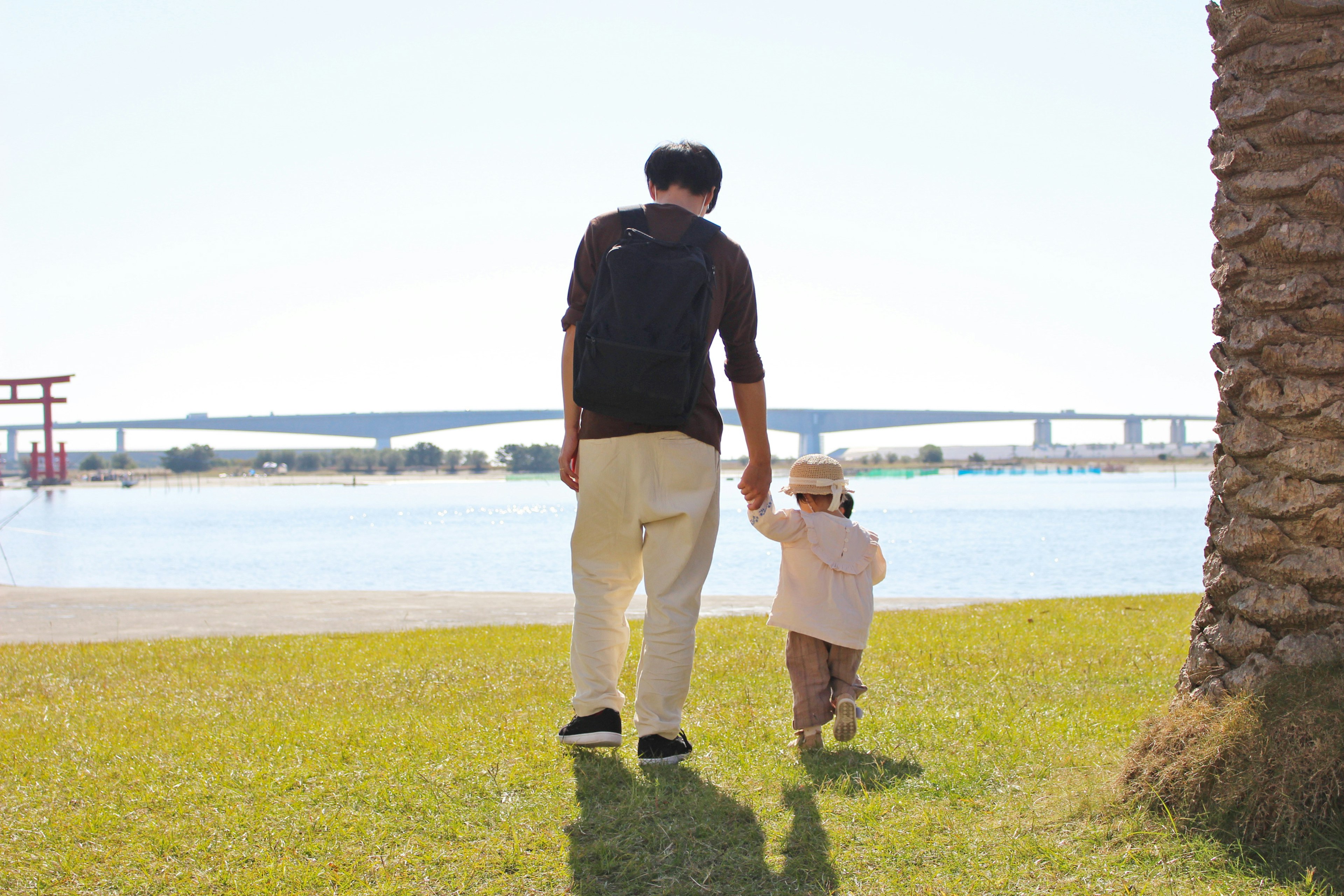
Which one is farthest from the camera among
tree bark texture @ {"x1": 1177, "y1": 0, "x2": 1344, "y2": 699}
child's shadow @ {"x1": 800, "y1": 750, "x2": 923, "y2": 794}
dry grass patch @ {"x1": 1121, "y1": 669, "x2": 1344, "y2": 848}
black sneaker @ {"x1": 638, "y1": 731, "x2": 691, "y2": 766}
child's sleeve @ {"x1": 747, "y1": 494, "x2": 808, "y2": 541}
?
child's sleeve @ {"x1": 747, "y1": 494, "x2": 808, "y2": 541}

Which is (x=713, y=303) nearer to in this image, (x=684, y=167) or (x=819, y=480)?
(x=684, y=167)

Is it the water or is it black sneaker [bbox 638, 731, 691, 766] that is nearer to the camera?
black sneaker [bbox 638, 731, 691, 766]

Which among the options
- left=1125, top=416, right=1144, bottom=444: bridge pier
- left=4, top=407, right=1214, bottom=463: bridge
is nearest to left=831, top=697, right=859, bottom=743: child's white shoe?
left=4, top=407, right=1214, bottom=463: bridge

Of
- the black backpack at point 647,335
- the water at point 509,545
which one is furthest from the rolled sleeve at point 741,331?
the water at point 509,545

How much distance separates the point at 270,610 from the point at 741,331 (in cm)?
747

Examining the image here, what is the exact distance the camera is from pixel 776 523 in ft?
11.1

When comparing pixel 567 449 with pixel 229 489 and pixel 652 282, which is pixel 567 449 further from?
pixel 229 489

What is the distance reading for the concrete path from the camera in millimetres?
7930

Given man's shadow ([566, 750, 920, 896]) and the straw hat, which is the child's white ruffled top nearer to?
the straw hat

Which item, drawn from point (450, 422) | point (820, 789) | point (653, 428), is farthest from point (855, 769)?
point (450, 422)

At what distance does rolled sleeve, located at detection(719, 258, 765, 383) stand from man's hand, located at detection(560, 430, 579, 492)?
506mm

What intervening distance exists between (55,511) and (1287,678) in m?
60.6

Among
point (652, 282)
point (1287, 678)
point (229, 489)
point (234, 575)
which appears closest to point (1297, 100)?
point (1287, 678)

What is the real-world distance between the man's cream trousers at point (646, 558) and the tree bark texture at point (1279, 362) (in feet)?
4.43
